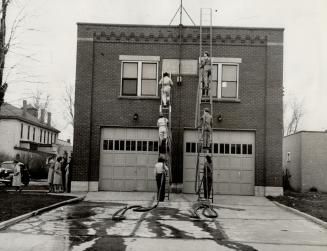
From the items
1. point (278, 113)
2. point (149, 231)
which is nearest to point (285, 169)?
point (278, 113)

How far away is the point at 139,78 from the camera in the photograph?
72.8ft

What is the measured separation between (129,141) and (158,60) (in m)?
4.06

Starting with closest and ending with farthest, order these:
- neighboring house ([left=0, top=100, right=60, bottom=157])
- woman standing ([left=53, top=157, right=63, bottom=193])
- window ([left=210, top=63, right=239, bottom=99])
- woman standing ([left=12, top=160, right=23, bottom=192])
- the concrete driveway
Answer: the concrete driveway < woman standing ([left=53, top=157, right=63, bottom=193]) < woman standing ([left=12, top=160, right=23, bottom=192]) < window ([left=210, top=63, right=239, bottom=99]) < neighboring house ([left=0, top=100, right=60, bottom=157])

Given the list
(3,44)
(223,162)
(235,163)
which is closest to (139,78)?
(223,162)

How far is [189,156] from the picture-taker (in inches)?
868

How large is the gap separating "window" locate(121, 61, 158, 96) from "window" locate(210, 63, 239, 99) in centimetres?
279

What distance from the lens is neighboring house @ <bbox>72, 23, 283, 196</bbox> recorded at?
21.8 metres

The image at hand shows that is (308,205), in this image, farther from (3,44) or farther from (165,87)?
(3,44)

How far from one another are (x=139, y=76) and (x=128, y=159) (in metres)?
3.95

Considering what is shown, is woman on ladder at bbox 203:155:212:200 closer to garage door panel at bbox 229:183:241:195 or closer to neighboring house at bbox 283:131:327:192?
garage door panel at bbox 229:183:241:195

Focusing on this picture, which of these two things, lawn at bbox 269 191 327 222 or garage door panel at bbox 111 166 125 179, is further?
garage door panel at bbox 111 166 125 179

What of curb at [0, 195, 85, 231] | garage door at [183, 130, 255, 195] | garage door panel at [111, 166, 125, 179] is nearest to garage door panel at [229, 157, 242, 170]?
garage door at [183, 130, 255, 195]

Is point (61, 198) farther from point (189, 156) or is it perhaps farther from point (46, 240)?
point (46, 240)

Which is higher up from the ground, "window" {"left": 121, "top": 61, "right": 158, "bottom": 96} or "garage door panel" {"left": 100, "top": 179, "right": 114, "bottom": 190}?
"window" {"left": 121, "top": 61, "right": 158, "bottom": 96}
